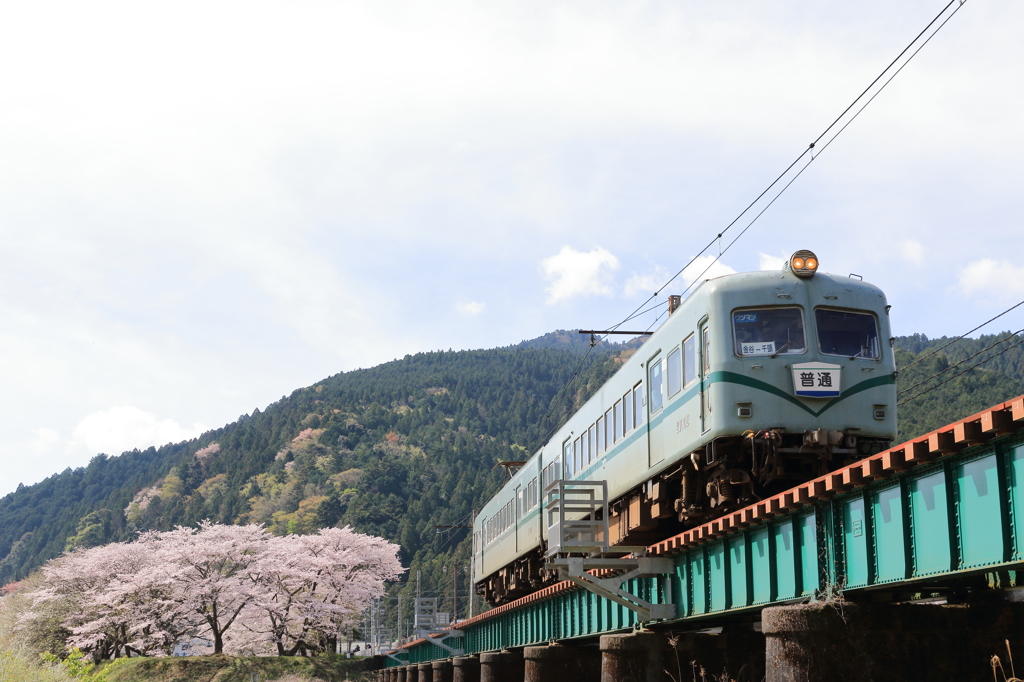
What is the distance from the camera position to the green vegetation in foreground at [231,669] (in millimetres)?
47312

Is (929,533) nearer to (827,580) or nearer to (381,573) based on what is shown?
(827,580)

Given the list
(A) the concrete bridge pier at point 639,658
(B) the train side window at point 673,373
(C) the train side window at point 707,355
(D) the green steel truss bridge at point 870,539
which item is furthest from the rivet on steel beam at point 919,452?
(A) the concrete bridge pier at point 639,658

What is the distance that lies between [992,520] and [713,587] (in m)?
5.93

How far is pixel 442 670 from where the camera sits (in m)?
40.2

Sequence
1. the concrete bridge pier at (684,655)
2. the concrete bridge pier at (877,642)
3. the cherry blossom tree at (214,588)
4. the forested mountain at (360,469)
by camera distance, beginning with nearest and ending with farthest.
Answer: the concrete bridge pier at (877,642), the concrete bridge pier at (684,655), the cherry blossom tree at (214,588), the forested mountain at (360,469)

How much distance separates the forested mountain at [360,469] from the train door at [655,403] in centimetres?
8782

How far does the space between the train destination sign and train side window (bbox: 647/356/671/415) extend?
254 cm

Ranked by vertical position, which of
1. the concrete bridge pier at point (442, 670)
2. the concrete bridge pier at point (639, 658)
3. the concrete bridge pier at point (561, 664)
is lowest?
the concrete bridge pier at point (442, 670)

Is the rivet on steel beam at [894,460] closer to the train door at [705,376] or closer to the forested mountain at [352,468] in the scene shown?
the train door at [705,376]

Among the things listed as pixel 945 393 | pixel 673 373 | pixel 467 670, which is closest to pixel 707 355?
pixel 673 373

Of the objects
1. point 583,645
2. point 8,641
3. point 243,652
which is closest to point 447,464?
point 243,652

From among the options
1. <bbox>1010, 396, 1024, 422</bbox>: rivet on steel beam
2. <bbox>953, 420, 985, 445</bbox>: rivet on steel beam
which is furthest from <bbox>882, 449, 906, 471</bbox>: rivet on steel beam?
<bbox>1010, 396, 1024, 422</bbox>: rivet on steel beam

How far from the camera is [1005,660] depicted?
35.3 feet

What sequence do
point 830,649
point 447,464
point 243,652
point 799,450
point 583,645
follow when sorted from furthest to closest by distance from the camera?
1. point 447,464
2. point 243,652
3. point 583,645
4. point 799,450
5. point 830,649
